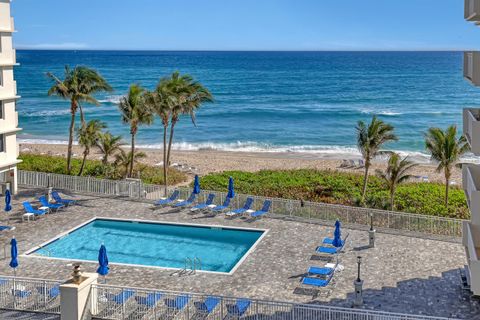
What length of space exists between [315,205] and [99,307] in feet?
40.5

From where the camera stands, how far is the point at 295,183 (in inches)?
1460

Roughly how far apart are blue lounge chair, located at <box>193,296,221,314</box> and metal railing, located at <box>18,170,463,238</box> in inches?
375

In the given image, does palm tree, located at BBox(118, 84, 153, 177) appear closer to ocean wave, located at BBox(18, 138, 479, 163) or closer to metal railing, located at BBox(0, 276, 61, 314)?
metal railing, located at BBox(0, 276, 61, 314)

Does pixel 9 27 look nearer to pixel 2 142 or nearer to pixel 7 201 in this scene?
pixel 2 142

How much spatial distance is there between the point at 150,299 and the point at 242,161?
35.7 m

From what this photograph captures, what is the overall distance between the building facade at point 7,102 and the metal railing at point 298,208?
1.58 meters

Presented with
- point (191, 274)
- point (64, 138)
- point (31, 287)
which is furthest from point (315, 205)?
point (64, 138)

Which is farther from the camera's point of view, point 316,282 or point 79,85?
point 79,85

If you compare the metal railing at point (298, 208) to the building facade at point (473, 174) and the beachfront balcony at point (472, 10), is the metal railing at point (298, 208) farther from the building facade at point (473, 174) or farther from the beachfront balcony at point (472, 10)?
the beachfront balcony at point (472, 10)

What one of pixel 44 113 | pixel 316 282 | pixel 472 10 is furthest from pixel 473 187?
pixel 44 113

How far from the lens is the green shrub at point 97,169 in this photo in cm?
3750

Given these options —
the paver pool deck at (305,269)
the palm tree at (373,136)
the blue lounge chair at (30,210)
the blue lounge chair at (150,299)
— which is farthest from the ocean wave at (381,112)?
the blue lounge chair at (150,299)

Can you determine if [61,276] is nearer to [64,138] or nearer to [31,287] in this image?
[31,287]

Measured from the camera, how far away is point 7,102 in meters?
30.2
